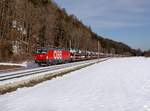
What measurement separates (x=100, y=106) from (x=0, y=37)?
4488 cm

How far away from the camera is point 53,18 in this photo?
88.8 m

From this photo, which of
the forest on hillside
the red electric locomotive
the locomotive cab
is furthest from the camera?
the forest on hillside

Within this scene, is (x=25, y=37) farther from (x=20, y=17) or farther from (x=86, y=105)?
(x=86, y=105)

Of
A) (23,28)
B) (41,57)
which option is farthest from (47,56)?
(23,28)

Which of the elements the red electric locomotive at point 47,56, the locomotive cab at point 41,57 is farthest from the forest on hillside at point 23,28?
the red electric locomotive at point 47,56

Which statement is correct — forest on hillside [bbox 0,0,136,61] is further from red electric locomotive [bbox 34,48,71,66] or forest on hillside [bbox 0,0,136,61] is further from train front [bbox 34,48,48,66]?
red electric locomotive [bbox 34,48,71,66]

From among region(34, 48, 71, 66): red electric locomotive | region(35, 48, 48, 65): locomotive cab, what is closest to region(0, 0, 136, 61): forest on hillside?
region(35, 48, 48, 65): locomotive cab

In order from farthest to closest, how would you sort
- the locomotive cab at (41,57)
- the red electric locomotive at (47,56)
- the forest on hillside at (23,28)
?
the forest on hillside at (23,28), the red electric locomotive at (47,56), the locomotive cab at (41,57)

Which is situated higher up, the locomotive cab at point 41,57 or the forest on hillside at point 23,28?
the forest on hillside at point 23,28

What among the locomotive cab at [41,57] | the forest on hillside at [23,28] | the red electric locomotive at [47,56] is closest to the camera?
the locomotive cab at [41,57]

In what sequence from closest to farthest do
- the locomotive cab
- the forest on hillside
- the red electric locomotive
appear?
the locomotive cab, the red electric locomotive, the forest on hillside

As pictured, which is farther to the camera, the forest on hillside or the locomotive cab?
the forest on hillside

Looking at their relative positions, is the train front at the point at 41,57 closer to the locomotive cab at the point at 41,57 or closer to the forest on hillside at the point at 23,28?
the locomotive cab at the point at 41,57

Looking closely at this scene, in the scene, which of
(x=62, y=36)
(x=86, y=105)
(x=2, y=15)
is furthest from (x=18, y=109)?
(x=62, y=36)
